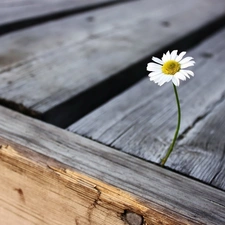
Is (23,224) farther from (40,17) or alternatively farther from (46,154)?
(40,17)

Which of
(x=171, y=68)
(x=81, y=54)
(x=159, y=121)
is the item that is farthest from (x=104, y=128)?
(x=81, y=54)

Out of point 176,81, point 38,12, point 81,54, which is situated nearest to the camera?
point 176,81

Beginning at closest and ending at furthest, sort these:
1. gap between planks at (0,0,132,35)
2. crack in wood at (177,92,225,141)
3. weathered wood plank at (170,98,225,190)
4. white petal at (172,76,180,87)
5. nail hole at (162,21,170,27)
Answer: white petal at (172,76,180,87)
weathered wood plank at (170,98,225,190)
crack in wood at (177,92,225,141)
gap between planks at (0,0,132,35)
nail hole at (162,21,170,27)

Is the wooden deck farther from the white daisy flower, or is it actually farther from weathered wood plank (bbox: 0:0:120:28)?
the white daisy flower

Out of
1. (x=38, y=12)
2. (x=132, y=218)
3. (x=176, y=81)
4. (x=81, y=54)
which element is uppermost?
(x=38, y=12)

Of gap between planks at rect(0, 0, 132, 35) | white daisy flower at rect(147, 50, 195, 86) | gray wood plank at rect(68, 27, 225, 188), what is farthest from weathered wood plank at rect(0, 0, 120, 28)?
white daisy flower at rect(147, 50, 195, 86)

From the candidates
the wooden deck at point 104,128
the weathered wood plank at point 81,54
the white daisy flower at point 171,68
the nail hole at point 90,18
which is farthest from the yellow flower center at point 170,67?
the nail hole at point 90,18

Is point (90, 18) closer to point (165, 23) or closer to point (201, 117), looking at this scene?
point (165, 23)
